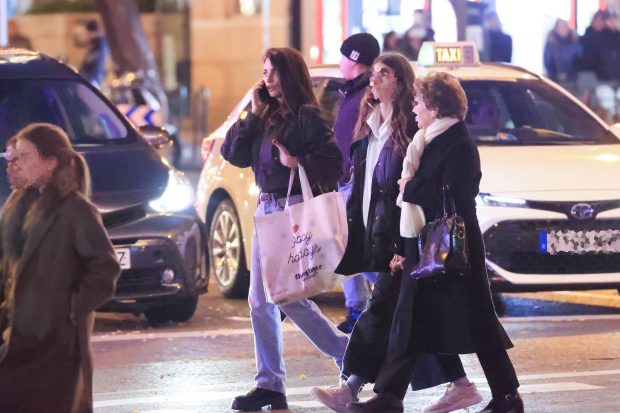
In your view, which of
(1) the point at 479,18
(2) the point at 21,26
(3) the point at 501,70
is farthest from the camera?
(2) the point at 21,26

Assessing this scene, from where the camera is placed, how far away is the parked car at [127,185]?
10070 mm

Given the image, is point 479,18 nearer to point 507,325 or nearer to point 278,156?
point 507,325

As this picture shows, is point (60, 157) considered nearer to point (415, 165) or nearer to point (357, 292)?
point (415, 165)

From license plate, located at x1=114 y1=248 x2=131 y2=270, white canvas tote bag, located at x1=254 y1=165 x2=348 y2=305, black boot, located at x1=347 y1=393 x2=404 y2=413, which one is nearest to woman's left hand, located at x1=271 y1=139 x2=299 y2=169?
white canvas tote bag, located at x1=254 y1=165 x2=348 y2=305

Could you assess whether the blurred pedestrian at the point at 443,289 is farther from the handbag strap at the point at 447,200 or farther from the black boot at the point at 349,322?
the black boot at the point at 349,322

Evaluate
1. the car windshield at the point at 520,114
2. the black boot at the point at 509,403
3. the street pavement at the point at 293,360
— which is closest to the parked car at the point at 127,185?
the street pavement at the point at 293,360

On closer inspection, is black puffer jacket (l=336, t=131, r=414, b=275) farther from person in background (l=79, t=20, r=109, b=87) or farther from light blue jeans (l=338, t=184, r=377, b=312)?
person in background (l=79, t=20, r=109, b=87)

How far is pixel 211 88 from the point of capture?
30.7 metres

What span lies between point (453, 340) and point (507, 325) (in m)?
3.22

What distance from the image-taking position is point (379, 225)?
7.59 metres

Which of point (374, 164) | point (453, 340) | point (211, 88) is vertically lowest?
point (211, 88)

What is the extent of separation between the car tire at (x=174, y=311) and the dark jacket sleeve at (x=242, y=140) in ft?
9.60

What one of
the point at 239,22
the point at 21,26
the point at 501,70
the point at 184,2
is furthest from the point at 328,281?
the point at 21,26

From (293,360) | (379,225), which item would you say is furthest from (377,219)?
(293,360)
